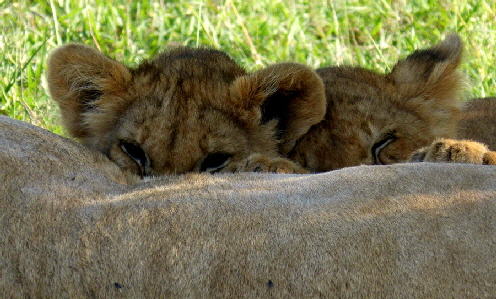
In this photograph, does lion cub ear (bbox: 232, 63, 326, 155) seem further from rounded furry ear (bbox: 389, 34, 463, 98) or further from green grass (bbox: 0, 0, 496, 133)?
green grass (bbox: 0, 0, 496, 133)

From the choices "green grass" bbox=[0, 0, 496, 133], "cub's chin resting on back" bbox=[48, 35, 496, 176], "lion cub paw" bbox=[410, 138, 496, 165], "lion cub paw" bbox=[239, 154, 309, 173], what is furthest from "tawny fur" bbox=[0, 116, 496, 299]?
"green grass" bbox=[0, 0, 496, 133]

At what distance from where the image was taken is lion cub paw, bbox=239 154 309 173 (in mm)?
2828

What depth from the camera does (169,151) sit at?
116 inches

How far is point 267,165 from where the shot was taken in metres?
2.84

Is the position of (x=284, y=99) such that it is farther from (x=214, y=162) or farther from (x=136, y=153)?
(x=136, y=153)

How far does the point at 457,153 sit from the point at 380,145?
2.31 feet

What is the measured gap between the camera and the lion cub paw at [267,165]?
2.83 metres

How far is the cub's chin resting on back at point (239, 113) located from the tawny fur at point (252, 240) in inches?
36.7

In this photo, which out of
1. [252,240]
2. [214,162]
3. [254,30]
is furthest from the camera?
[254,30]

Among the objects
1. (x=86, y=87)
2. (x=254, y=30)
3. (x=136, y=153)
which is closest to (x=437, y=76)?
(x=136, y=153)

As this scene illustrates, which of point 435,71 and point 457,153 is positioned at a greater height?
point 457,153

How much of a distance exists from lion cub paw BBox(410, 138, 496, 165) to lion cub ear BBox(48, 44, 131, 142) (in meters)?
1.34

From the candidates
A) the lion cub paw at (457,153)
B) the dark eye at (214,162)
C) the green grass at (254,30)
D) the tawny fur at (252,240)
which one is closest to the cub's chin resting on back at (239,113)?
the dark eye at (214,162)

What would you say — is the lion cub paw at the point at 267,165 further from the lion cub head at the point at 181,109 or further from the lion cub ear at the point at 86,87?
the lion cub ear at the point at 86,87
